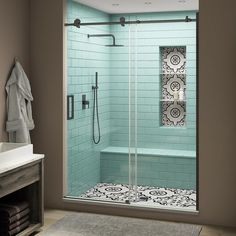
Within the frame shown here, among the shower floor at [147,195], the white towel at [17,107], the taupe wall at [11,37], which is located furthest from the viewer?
the shower floor at [147,195]

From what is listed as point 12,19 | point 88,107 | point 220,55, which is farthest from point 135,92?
point 12,19

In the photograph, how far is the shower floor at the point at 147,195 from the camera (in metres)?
4.94

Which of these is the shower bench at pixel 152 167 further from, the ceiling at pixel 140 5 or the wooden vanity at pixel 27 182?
the ceiling at pixel 140 5

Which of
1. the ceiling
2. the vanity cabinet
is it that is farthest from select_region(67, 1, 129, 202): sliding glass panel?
the vanity cabinet

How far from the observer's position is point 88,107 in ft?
17.6

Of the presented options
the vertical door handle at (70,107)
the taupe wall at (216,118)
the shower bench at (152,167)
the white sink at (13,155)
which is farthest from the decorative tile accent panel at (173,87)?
the white sink at (13,155)

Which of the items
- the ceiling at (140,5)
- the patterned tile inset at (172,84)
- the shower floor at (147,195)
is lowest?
the shower floor at (147,195)

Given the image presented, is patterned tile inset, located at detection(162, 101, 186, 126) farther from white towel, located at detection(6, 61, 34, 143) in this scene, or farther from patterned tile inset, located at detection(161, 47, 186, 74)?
white towel, located at detection(6, 61, 34, 143)

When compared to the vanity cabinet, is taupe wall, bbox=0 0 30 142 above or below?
above

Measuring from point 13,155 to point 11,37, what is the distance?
1.52 meters

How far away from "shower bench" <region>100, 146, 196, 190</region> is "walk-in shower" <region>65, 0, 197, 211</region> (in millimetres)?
13

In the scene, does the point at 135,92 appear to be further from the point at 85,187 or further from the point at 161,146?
the point at 85,187

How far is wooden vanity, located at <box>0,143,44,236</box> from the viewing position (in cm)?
373

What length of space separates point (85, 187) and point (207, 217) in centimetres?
155
